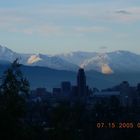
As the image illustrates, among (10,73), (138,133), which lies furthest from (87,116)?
(10,73)

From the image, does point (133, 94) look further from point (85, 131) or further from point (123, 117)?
point (85, 131)

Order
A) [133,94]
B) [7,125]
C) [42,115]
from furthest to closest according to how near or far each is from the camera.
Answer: [133,94]
[42,115]
[7,125]

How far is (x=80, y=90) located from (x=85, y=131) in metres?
101

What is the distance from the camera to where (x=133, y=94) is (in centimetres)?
16175

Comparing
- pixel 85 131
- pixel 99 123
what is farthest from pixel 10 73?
pixel 99 123

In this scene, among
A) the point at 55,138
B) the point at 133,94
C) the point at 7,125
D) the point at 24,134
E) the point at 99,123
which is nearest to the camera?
the point at 7,125

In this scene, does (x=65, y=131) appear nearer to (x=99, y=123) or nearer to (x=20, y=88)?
(x=20, y=88)

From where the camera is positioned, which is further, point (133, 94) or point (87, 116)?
point (133, 94)

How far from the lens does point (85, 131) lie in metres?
61.1

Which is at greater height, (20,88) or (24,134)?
(20,88)
